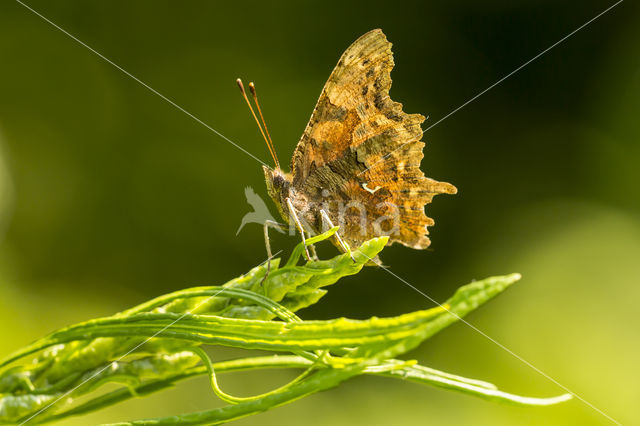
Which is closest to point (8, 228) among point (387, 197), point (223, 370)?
point (387, 197)

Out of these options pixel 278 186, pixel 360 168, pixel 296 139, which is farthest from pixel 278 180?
pixel 296 139

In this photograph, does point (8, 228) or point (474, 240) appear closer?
point (8, 228)

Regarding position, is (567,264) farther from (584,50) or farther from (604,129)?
(584,50)

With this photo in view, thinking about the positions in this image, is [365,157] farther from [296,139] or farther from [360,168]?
[296,139]

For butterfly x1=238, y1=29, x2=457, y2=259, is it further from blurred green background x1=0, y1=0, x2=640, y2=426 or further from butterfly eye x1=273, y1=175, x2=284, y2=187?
blurred green background x1=0, y1=0, x2=640, y2=426

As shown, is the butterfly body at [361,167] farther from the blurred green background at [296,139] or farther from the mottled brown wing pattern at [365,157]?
the blurred green background at [296,139]

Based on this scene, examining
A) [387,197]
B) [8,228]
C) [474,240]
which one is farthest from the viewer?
[474,240]
